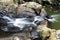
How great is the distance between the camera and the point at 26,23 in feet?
45.8

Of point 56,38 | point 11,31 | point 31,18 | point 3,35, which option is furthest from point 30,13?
point 56,38

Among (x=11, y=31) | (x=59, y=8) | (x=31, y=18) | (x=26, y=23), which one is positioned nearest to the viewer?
(x=11, y=31)

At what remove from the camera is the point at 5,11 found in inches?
615

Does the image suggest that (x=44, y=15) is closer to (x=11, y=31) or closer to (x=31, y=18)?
(x=31, y=18)

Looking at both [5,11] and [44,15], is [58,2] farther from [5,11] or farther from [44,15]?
[5,11]

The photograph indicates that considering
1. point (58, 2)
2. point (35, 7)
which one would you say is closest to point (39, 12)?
point (35, 7)

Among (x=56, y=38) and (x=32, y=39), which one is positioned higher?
(x=56, y=38)

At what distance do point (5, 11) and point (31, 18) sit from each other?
2239mm

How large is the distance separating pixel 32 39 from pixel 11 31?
6.36ft

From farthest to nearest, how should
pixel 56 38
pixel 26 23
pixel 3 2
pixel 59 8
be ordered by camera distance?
pixel 59 8 → pixel 3 2 → pixel 26 23 → pixel 56 38

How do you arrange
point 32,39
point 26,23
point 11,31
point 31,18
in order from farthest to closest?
point 31,18 → point 26,23 → point 11,31 → point 32,39

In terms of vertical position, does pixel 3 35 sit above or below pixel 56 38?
below

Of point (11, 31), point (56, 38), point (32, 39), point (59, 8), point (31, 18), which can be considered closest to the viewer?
point (56, 38)

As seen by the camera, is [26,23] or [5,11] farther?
[5,11]
